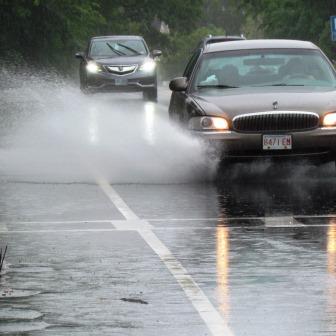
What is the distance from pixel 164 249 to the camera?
12.1 meters

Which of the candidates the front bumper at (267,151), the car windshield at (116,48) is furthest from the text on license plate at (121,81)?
the front bumper at (267,151)

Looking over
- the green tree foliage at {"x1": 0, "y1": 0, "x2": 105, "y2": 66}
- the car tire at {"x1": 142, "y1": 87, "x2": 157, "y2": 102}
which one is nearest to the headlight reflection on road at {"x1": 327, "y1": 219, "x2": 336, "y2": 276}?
the car tire at {"x1": 142, "y1": 87, "x2": 157, "y2": 102}

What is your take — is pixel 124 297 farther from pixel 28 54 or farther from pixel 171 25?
pixel 171 25

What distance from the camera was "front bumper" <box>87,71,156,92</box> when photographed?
4312 centimetres

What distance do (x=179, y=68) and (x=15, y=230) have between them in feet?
343

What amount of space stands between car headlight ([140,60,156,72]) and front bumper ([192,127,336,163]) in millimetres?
26158

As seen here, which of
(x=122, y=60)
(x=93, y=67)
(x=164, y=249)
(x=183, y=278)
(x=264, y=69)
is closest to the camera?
(x=183, y=278)

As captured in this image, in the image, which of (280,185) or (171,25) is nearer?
(280,185)

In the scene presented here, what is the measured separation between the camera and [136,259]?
1149cm

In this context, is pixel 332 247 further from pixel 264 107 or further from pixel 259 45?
pixel 259 45

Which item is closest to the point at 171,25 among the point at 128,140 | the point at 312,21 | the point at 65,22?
the point at 312,21

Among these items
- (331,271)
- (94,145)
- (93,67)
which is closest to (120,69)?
(93,67)

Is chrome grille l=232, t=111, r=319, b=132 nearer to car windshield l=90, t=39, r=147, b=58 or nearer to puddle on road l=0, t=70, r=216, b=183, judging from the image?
puddle on road l=0, t=70, r=216, b=183

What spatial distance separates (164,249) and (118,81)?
102 ft
